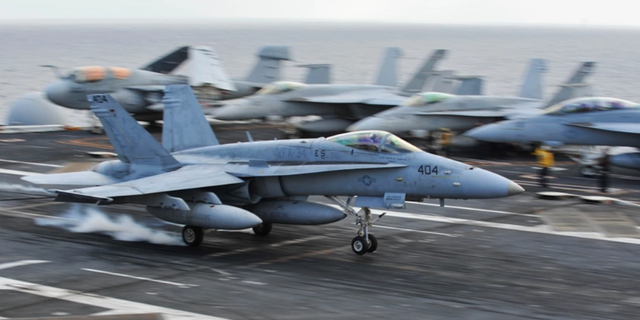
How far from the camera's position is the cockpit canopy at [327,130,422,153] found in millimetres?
15672

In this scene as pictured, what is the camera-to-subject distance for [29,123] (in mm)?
43531

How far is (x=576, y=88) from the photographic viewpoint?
3319 cm

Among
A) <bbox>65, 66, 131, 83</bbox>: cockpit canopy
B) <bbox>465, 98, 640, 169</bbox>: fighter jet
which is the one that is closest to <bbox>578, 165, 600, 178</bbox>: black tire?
<bbox>465, 98, 640, 169</bbox>: fighter jet

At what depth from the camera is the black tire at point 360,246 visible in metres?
15.7

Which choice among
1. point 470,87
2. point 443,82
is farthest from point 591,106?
point 443,82

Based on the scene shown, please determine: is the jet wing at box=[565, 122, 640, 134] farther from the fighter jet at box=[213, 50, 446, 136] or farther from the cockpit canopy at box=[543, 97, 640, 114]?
the fighter jet at box=[213, 50, 446, 136]

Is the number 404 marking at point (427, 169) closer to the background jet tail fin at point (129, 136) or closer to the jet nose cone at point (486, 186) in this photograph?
the jet nose cone at point (486, 186)

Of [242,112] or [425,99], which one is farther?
[242,112]

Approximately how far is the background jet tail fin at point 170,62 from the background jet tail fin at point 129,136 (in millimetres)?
24755

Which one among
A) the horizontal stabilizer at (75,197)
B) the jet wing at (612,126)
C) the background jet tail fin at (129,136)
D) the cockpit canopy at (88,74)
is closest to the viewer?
the horizontal stabilizer at (75,197)

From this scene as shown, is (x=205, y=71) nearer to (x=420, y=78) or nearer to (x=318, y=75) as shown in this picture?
(x=318, y=75)

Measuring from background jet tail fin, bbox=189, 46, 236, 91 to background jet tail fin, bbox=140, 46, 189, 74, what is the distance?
227 cm

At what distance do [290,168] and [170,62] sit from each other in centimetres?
2807

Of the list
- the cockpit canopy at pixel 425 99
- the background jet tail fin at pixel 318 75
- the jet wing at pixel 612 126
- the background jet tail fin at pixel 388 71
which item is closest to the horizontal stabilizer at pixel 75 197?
the jet wing at pixel 612 126
